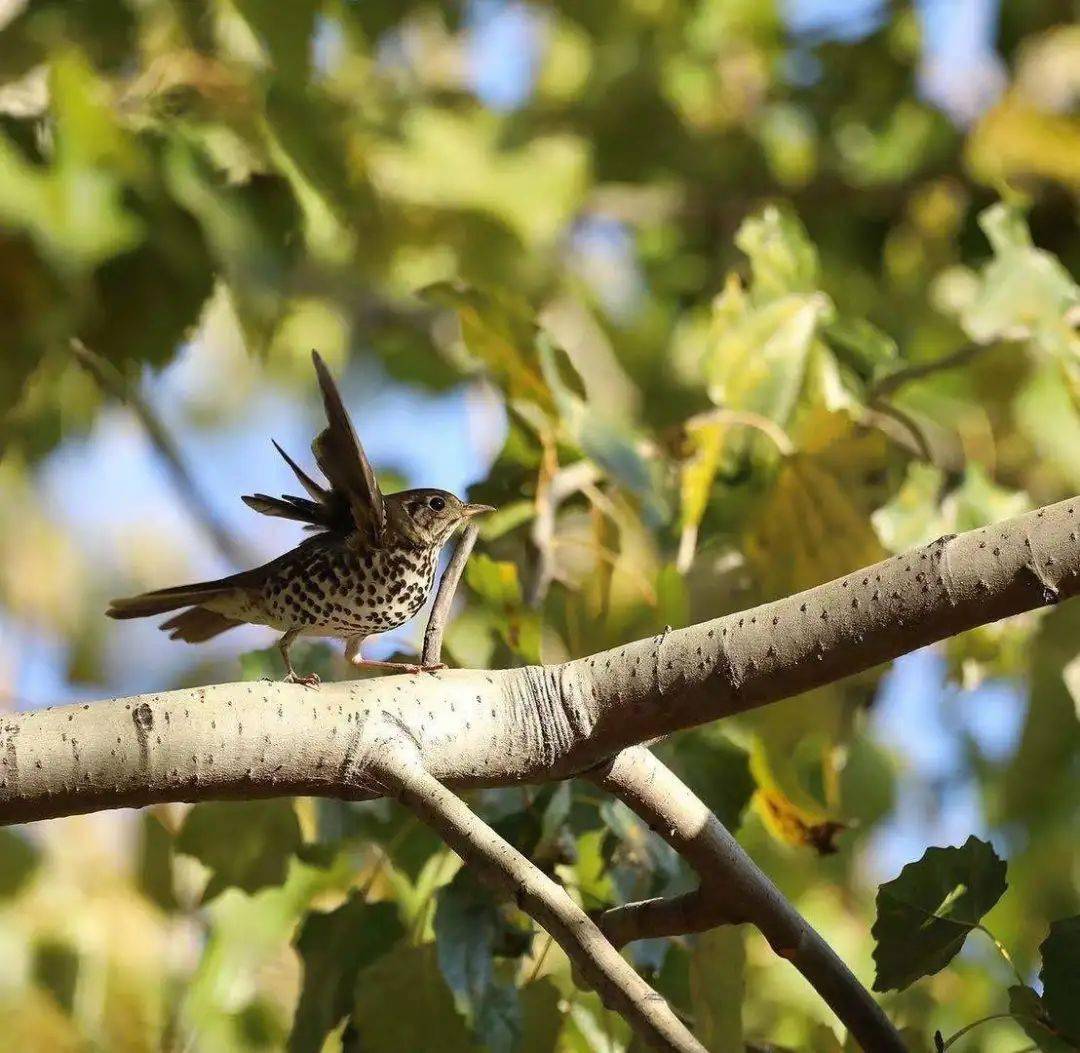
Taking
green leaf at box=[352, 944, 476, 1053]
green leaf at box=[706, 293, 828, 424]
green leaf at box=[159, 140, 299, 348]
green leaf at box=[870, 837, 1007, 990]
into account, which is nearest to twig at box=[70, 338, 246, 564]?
green leaf at box=[159, 140, 299, 348]

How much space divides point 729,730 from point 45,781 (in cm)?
138

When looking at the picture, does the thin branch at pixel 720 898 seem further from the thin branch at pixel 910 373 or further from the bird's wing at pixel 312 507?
the thin branch at pixel 910 373

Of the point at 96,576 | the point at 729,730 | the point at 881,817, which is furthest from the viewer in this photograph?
the point at 96,576

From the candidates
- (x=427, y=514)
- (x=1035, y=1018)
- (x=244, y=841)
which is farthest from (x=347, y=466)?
(x=1035, y=1018)

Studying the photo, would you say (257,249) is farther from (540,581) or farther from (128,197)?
(540,581)

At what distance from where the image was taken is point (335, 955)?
113 inches

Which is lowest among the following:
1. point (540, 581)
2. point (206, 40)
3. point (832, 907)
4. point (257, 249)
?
point (832, 907)

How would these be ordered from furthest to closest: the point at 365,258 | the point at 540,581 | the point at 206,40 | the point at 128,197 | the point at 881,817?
the point at 365,258
the point at 881,817
the point at 206,40
the point at 128,197
the point at 540,581

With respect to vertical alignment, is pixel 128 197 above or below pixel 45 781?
above

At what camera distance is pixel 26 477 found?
679 cm

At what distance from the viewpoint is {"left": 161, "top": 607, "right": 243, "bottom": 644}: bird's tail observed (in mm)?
3553

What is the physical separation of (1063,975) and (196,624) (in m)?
2.12

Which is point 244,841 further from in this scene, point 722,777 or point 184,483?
point 184,483

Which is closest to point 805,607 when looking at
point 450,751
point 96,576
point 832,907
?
point 450,751
